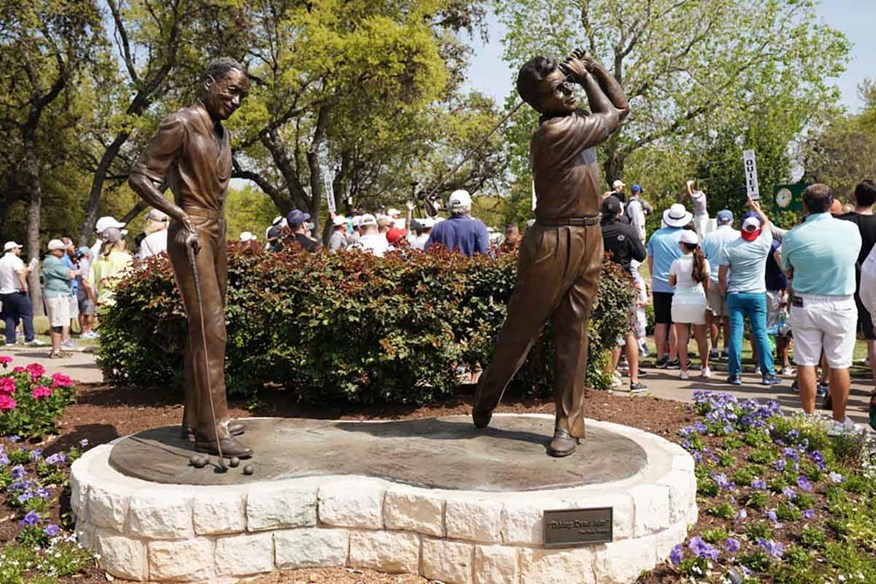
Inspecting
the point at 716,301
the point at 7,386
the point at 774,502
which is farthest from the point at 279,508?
the point at 716,301

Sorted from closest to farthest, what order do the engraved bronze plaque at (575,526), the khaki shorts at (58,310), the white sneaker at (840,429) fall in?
the engraved bronze plaque at (575,526) < the white sneaker at (840,429) < the khaki shorts at (58,310)

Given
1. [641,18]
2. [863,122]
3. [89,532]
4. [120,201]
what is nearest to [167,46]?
[641,18]

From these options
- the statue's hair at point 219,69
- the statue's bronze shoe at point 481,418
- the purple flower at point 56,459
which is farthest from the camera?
the purple flower at point 56,459

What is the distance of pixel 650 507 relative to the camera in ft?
13.8

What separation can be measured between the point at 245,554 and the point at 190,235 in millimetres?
1860

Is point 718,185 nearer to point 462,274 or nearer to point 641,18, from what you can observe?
point 641,18

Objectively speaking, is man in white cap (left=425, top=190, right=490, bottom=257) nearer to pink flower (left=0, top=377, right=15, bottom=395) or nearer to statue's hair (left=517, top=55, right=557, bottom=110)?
statue's hair (left=517, top=55, right=557, bottom=110)

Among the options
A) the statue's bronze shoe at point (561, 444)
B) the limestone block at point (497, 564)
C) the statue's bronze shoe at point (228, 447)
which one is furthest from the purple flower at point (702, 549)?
the statue's bronze shoe at point (228, 447)

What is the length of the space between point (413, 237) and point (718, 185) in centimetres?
1754

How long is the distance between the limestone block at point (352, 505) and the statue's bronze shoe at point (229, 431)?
1018 mm

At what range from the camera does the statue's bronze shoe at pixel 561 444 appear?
4719 mm

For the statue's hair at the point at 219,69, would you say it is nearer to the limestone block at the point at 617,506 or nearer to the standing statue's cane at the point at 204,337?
the standing statue's cane at the point at 204,337

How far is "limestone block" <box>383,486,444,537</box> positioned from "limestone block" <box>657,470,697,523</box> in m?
1.27

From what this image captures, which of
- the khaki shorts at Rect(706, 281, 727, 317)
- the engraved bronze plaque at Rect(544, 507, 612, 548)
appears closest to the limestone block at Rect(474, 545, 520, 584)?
the engraved bronze plaque at Rect(544, 507, 612, 548)
